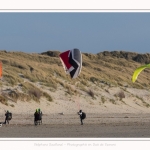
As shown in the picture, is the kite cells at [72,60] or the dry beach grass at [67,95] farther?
the dry beach grass at [67,95]

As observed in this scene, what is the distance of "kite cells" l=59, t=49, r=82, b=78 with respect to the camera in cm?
2325

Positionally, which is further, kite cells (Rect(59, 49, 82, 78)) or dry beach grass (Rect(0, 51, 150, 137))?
dry beach grass (Rect(0, 51, 150, 137))

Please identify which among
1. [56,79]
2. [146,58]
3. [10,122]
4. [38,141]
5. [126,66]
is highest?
[146,58]

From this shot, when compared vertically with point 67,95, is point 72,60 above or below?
below

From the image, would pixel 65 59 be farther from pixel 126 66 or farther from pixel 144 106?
pixel 126 66

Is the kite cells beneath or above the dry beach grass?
beneath

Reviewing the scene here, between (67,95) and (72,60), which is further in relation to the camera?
(67,95)

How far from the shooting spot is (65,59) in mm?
23375

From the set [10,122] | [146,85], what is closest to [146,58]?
[146,85]

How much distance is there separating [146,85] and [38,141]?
41.5m

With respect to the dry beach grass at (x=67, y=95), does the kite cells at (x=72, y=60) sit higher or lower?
lower

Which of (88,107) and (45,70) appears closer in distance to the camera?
(88,107)

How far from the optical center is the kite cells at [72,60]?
76.3ft

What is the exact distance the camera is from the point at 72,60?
23328mm
